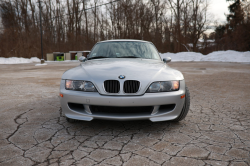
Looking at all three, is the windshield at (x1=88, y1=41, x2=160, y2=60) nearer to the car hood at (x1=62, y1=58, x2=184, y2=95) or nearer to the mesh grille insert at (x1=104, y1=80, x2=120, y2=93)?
the car hood at (x1=62, y1=58, x2=184, y2=95)

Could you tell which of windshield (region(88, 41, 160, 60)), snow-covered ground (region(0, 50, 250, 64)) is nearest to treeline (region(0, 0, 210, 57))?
snow-covered ground (region(0, 50, 250, 64))

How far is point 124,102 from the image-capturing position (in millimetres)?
2523

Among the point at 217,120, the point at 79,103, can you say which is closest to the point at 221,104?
the point at 217,120

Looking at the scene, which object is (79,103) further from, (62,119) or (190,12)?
(190,12)

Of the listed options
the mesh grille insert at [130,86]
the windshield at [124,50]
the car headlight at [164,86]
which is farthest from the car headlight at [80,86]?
the windshield at [124,50]

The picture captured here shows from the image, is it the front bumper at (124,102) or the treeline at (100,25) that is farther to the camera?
the treeline at (100,25)

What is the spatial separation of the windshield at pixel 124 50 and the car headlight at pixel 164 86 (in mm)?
1344

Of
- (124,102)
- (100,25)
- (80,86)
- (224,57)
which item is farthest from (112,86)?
(100,25)

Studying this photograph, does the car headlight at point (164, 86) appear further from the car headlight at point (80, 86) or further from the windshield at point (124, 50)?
the windshield at point (124, 50)

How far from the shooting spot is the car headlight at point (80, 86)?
106 inches

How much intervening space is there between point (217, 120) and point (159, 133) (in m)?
1.21

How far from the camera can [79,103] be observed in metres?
2.67

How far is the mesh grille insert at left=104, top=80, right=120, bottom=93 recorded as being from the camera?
2.62 meters

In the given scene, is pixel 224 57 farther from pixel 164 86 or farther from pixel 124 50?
pixel 164 86
